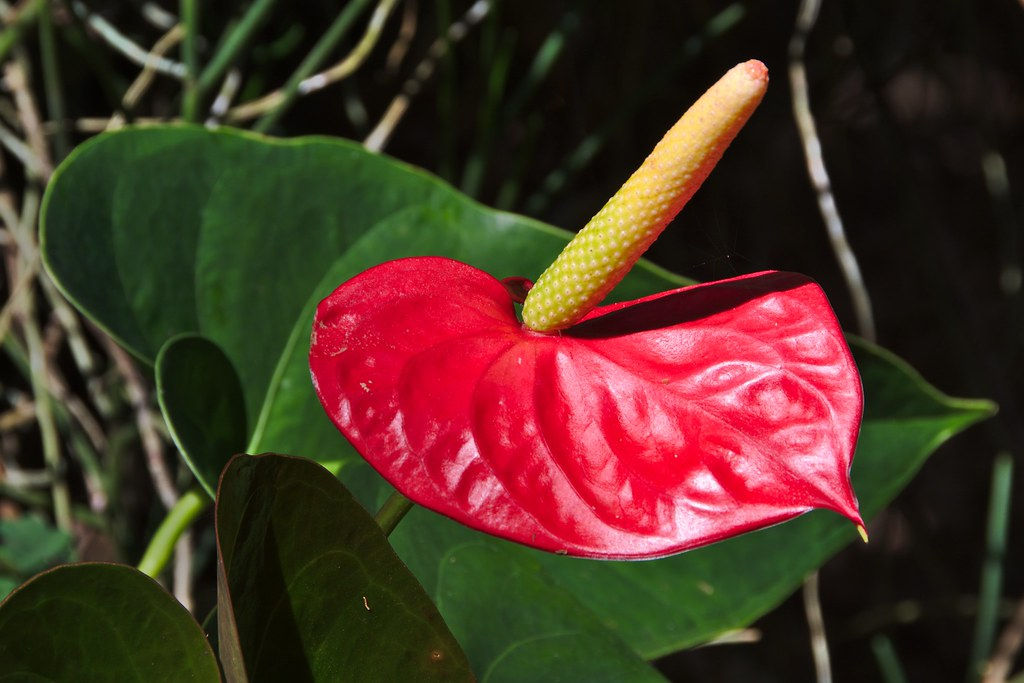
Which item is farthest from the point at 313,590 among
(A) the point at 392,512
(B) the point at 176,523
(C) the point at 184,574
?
(C) the point at 184,574

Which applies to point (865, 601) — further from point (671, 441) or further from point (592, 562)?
point (671, 441)

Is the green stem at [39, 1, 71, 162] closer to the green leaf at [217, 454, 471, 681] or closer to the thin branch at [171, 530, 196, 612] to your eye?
the thin branch at [171, 530, 196, 612]

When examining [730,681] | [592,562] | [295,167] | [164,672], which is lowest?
[730,681]

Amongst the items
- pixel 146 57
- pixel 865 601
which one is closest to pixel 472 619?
pixel 146 57

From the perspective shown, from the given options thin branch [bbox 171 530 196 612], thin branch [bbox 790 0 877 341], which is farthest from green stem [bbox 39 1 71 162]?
thin branch [bbox 790 0 877 341]

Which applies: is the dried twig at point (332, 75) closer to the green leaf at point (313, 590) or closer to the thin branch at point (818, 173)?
the thin branch at point (818, 173)

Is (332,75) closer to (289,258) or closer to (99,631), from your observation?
(289,258)
